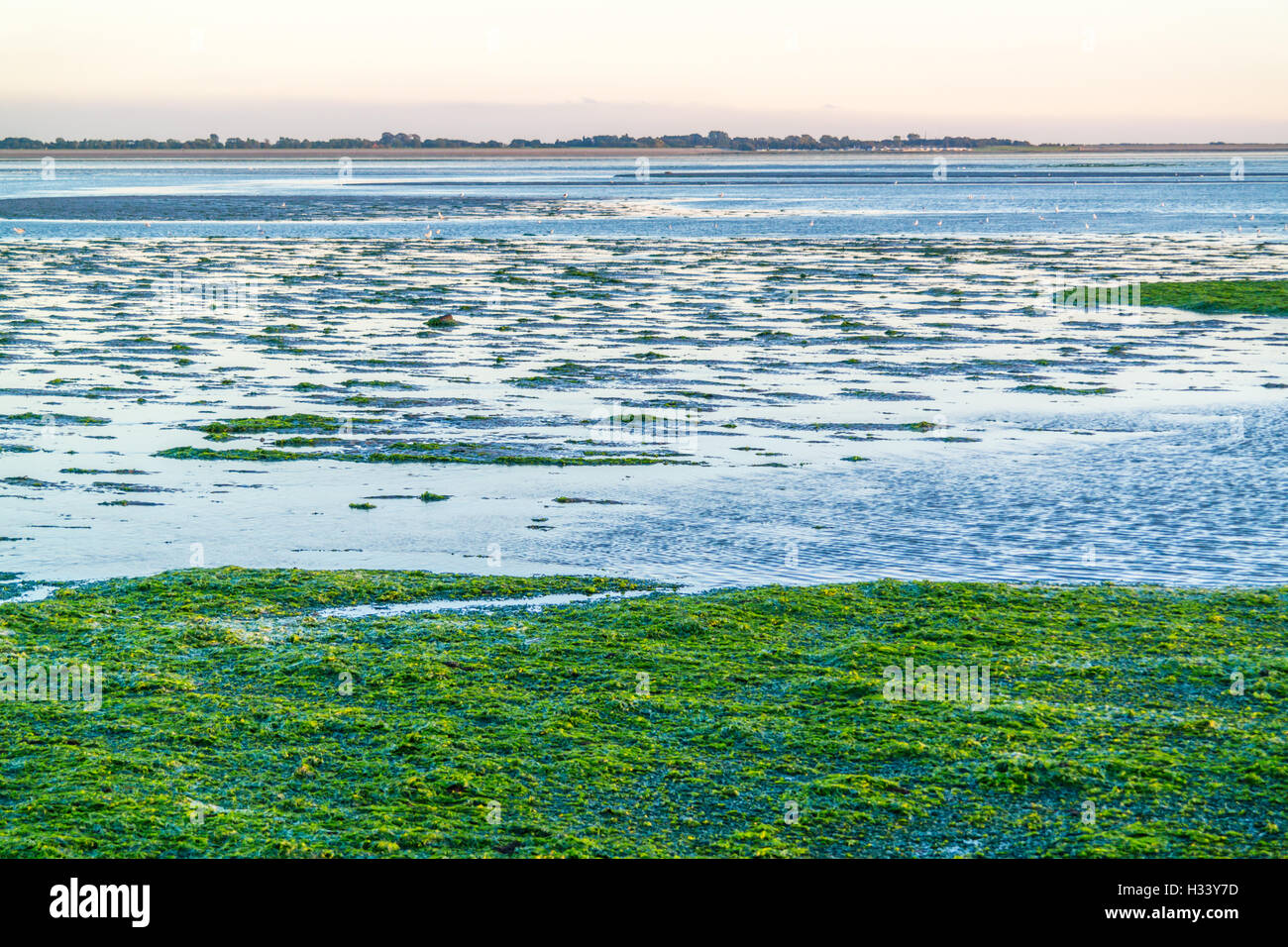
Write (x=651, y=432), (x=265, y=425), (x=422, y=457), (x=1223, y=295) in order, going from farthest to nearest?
(x=1223, y=295) < (x=265, y=425) < (x=651, y=432) < (x=422, y=457)

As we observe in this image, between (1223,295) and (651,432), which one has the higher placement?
(1223,295)

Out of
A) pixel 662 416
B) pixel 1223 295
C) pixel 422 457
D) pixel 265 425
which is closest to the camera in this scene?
pixel 422 457

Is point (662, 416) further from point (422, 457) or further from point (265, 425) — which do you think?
point (265, 425)

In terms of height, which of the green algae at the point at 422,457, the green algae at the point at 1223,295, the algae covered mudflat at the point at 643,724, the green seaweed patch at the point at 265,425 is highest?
the green algae at the point at 1223,295

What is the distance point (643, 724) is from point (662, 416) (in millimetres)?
10833

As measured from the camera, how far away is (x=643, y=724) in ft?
26.3

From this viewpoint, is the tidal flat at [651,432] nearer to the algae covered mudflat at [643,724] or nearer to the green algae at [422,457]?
the green algae at [422,457]

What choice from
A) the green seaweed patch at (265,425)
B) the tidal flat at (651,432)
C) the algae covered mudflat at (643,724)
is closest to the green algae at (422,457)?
the tidal flat at (651,432)

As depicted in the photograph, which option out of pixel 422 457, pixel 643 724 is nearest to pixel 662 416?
pixel 422 457

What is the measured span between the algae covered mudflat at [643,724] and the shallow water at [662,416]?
4.13 ft

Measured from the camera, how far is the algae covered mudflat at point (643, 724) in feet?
21.7

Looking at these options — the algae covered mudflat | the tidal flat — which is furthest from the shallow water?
the algae covered mudflat

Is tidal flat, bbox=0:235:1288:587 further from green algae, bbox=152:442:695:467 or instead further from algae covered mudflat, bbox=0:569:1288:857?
algae covered mudflat, bbox=0:569:1288:857
